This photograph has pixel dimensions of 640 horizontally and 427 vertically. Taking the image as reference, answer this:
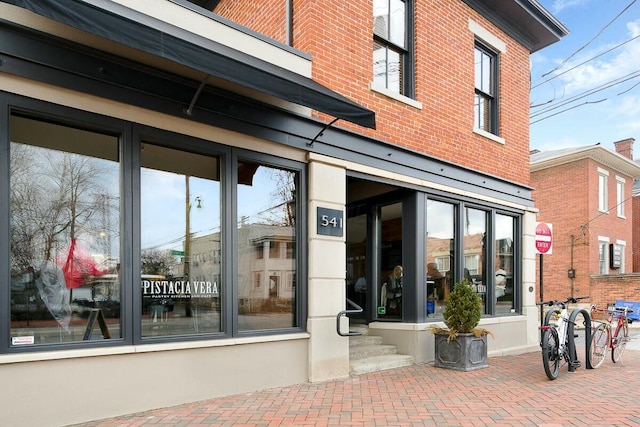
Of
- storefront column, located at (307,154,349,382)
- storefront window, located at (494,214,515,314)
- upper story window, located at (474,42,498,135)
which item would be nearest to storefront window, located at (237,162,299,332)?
storefront column, located at (307,154,349,382)

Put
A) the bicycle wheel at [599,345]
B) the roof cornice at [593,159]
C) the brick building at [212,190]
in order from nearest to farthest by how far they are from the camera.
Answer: the brick building at [212,190]
the bicycle wheel at [599,345]
the roof cornice at [593,159]

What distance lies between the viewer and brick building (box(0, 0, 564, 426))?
433cm

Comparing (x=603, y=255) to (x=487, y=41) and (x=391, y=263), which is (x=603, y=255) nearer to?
(x=487, y=41)

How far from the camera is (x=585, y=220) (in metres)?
19.4

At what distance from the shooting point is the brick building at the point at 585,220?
1903 cm

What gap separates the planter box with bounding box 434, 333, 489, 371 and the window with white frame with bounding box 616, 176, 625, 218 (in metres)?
18.3

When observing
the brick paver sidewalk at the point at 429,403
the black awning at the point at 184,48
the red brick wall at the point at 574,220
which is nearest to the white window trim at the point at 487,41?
the black awning at the point at 184,48

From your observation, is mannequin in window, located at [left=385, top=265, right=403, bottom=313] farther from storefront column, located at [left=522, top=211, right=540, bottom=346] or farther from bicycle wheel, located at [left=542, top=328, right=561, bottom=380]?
storefront column, located at [left=522, top=211, right=540, bottom=346]

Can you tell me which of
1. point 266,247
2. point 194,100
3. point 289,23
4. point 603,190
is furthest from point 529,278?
point 603,190

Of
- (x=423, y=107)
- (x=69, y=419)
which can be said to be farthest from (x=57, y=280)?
(x=423, y=107)

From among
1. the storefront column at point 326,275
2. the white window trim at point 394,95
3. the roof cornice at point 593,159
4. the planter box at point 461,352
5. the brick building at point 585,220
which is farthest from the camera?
the roof cornice at point 593,159

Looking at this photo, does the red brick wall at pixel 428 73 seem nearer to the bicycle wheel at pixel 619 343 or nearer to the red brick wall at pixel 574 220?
the bicycle wheel at pixel 619 343

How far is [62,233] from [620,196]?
24.3 metres

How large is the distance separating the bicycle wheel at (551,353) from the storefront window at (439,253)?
6.64 ft
